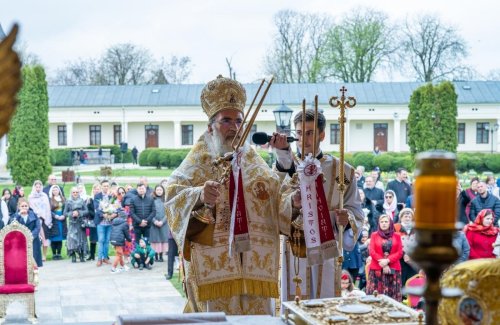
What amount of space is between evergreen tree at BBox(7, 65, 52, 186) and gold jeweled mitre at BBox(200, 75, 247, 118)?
961 inches

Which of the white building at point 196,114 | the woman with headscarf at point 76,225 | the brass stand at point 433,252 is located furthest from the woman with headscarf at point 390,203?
the white building at point 196,114

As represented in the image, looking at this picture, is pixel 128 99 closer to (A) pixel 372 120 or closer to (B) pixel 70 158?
(B) pixel 70 158

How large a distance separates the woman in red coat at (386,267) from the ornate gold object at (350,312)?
5.99 m

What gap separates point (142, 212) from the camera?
41.5 ft

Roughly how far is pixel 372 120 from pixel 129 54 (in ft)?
54.1

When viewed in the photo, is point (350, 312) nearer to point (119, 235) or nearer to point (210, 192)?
point (210, 192)

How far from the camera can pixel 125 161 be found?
43781 millimetres

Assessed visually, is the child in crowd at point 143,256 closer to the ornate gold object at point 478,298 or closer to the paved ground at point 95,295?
the paved ground at point 95,295

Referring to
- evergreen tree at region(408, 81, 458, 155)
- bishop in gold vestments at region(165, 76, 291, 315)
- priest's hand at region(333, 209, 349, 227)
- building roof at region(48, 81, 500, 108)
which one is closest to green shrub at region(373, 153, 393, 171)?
evergreen tree at region(408, 81, 458, 155)

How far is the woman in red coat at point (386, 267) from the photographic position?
27.6ft

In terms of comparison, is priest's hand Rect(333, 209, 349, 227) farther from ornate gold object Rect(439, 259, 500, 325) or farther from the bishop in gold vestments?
ornate gold object Rect(439, 259, 500, 325)

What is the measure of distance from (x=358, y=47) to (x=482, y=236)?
3959 cm

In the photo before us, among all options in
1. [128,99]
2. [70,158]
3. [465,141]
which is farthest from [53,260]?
[465,141]

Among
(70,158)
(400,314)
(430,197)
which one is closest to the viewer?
(430,197)
